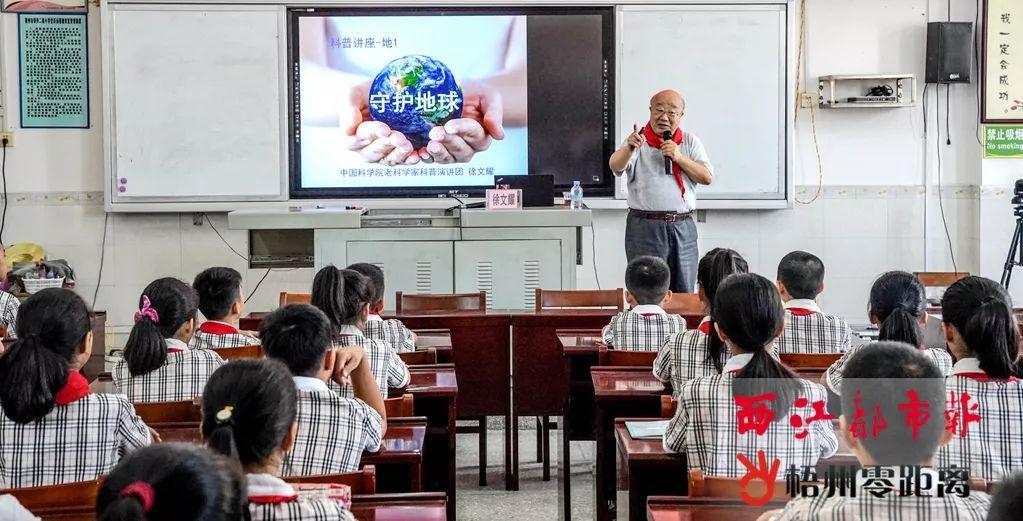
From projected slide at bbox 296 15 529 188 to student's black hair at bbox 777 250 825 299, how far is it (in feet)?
10.9

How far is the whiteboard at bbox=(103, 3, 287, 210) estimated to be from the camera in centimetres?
668

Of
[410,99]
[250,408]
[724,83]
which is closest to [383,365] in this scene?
[250,408]

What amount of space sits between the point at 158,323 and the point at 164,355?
0.54ft

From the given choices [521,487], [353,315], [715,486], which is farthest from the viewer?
[521,487]

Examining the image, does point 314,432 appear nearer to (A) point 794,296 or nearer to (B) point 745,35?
(A) point 794,296

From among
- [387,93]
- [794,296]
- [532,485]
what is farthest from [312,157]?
[794,296]

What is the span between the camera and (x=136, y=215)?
6855mm

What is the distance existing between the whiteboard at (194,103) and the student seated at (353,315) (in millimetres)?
3585

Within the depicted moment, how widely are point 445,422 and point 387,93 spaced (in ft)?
13.1

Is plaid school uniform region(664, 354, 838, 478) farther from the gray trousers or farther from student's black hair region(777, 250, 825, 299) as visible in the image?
the gray trousers

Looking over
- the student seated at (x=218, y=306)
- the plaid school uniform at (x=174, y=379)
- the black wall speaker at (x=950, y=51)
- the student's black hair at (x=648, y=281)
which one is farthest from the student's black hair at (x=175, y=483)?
the black wall speaker at (x=950, y=51)

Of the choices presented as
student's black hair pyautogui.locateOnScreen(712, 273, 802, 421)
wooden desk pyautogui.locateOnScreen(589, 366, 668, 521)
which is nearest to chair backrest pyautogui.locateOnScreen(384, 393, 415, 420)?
wooden desk pyautogui.locateOnScreen(589, 366, 668, 521)

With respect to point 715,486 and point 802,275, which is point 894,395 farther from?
point 802,275

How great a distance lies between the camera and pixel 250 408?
1721 mm
